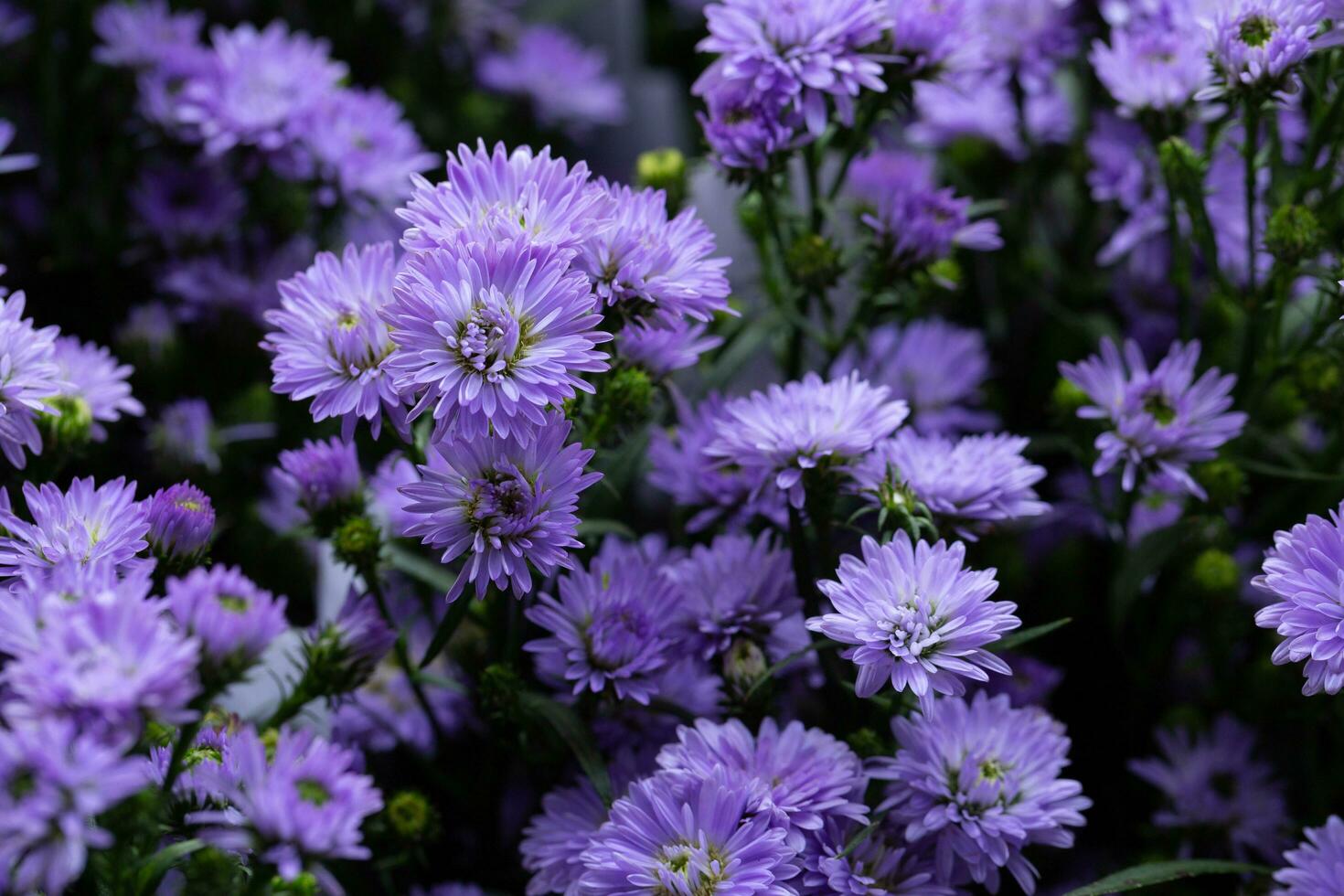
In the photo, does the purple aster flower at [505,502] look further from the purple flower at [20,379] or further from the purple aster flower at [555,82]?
the purple aster flower at [555,82]

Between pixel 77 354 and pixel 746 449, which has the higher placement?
pixel 77 354

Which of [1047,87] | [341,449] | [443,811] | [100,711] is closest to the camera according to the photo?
[100,711]

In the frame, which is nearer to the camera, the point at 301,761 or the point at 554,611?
the point at 301,761

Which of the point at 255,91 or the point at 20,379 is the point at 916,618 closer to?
the point at 20,379

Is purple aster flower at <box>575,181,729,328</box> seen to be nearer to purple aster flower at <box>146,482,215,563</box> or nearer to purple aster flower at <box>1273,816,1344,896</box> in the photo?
purple aster flower at <box>146,482,215,563</box>

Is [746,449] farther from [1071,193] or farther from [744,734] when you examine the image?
[1071,193]

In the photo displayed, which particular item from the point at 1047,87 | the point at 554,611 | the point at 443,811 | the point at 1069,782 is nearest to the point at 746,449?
the point at 554,611

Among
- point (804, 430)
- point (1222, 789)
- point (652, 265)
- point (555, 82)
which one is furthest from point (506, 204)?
point (555, 82)
